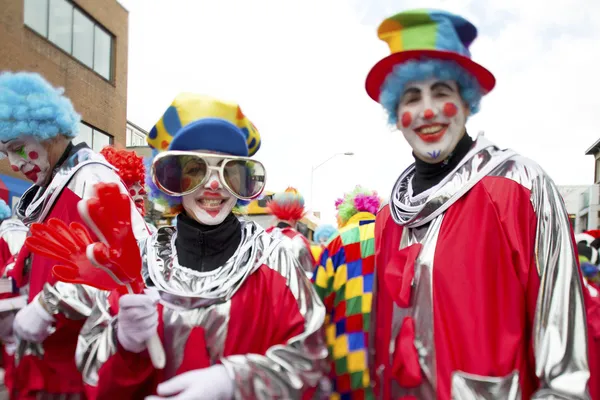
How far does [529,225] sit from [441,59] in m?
0.69

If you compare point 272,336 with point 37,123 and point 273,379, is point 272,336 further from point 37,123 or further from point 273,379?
point 37,123

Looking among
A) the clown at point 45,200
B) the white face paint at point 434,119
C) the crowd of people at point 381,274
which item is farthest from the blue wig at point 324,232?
the white face paint at point 434,119

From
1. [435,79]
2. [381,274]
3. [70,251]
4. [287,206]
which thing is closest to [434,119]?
[435,79]

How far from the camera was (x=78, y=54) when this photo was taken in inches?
607

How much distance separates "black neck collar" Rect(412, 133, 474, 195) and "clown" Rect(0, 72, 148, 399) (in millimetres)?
1383

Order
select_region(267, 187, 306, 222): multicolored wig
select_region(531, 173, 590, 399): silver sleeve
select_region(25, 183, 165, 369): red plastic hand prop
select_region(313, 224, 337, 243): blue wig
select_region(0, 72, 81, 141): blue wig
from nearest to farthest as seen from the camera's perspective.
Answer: select_region(531, 173, 590, 399): silver sleeve < select_region(25, 183, 165, 369): red plastic hand prop < select_region(0, 72, 81, 141): blue wig < select_region(267, 187, 306, 222): multicolored wig < select_region(313, 224, 337, 243): blue wig

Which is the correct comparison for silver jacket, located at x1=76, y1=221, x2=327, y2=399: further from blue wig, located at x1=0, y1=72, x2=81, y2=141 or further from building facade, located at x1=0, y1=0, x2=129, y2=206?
building facade, located at x1=0, y1=0, x2=129, y2=206

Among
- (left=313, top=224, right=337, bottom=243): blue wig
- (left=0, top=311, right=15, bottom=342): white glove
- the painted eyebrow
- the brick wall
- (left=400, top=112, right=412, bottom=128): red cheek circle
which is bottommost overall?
(left=0, top=311, right=15, bottom=342): white glove

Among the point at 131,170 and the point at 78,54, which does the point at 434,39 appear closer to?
the point at 131,170

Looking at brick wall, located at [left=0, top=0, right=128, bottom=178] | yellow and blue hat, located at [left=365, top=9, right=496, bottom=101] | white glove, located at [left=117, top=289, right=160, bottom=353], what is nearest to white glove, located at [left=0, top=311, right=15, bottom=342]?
white glove, located at [left=117, top=289, right=160, bottom=353]

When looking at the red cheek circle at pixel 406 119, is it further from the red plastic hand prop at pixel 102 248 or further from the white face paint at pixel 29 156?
the white face paint at pixel 29 156

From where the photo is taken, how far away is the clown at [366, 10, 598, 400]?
1604 millimetres

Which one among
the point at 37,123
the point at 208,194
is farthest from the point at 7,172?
the point at 208,194

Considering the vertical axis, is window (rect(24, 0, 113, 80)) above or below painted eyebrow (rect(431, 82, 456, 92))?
above
